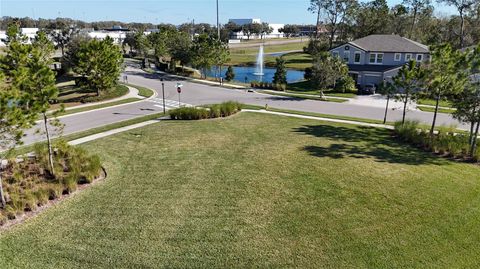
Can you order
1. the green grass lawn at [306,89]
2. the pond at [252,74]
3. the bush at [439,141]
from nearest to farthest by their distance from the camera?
the bush at [439,141], the green grass lawn at [306,89], the pond at [252,74]

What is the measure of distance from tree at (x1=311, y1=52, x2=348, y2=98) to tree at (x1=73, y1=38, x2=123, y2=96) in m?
22.7

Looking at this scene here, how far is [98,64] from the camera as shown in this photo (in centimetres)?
3647

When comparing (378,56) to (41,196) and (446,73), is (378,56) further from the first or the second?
(41,196)

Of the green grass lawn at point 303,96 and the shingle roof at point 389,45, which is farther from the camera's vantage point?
the shingle roof at point 389,45

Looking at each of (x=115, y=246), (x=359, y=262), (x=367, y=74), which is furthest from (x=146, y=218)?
(x=367, y=74)

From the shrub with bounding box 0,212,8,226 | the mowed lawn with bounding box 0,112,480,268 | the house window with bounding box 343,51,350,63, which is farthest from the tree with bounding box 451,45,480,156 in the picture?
the house window with bounding box 343,51,350,63

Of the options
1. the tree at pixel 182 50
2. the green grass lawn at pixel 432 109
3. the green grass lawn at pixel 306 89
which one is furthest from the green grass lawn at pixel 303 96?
the tree at pixel 182 50

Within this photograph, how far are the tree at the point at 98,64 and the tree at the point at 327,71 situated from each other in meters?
22.7

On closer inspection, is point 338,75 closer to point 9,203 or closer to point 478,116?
point 478,116

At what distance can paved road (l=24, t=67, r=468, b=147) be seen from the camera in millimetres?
27891

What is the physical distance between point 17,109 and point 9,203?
357 centimetres

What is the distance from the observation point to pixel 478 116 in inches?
736

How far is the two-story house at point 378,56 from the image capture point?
45.9m

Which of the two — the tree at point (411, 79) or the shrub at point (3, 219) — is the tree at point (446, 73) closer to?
the tree at point (411, 79)
